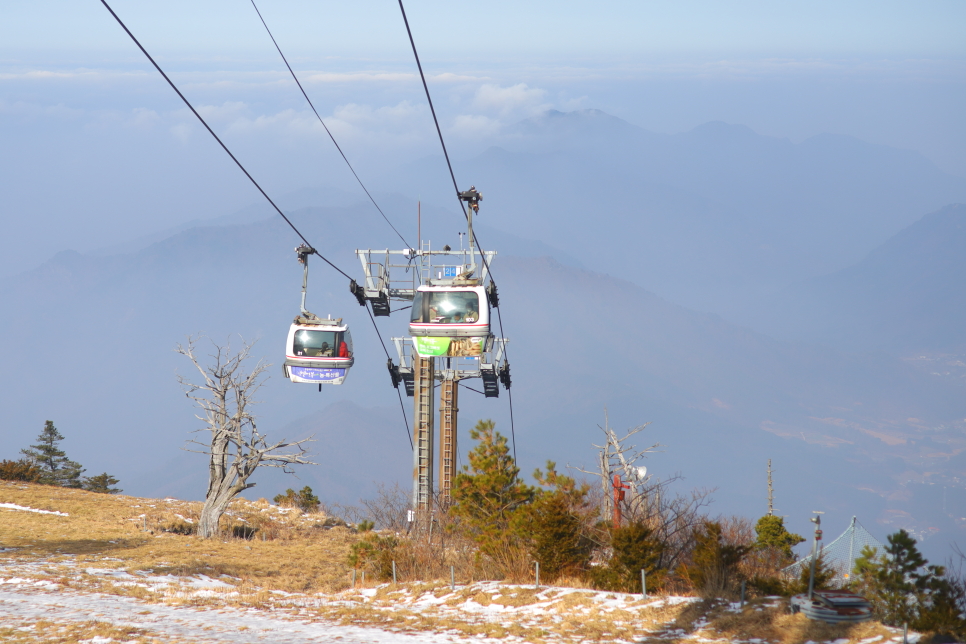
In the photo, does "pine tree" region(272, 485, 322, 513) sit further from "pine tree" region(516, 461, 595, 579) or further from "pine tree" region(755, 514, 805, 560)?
"pine tree" region(755, 514, 805, 560)

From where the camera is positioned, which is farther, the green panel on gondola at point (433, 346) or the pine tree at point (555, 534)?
the green panel on gondola at point (433, 346)

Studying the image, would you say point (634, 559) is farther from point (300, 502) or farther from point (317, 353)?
point (300, 502)

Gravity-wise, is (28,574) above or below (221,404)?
below

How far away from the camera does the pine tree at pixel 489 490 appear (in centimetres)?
2462

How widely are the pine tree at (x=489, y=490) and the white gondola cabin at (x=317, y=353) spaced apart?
5.16 m

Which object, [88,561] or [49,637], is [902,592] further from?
[88,561]

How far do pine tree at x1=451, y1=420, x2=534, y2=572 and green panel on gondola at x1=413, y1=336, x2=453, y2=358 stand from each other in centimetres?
265

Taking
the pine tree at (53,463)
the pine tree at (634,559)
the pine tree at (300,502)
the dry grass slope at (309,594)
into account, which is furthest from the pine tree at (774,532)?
the pine tree at (53,463)

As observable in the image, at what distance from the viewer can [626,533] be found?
19203 millimetres

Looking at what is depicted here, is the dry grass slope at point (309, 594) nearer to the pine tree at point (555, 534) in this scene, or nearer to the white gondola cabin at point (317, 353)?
the pine tree at point (555, 534)

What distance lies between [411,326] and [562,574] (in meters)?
8.68

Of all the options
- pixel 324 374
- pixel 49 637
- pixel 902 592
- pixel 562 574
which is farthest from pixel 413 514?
pixel 902 592

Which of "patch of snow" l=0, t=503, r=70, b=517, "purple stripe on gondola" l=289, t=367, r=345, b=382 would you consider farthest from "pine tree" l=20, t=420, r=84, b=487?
"purple stripe on gondola" l=289, t=367, r=345, b=382

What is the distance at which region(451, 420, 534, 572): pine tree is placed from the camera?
80.8 ft
